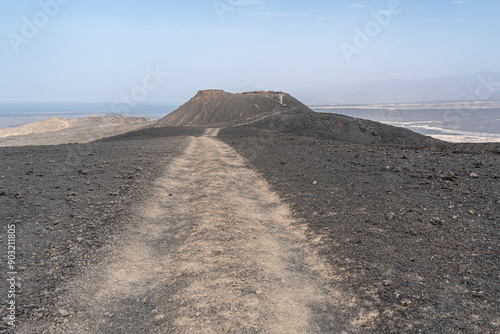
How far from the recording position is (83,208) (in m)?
8.23

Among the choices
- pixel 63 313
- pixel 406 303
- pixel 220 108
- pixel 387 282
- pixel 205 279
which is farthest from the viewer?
pixel 220 108

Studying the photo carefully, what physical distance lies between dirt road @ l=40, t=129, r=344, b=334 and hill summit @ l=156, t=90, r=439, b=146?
27.2 meters

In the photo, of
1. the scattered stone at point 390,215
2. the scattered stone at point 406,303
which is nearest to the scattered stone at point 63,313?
the scattered stone at point 406,303

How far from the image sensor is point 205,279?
5332 mm

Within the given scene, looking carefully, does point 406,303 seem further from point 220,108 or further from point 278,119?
point 220,108

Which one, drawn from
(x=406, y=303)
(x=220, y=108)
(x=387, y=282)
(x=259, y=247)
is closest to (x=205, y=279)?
A: (x=259, y=247)

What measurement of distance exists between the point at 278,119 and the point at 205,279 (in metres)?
42.1

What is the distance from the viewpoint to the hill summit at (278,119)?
4188cm

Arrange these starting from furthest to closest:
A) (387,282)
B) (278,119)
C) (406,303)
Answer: (278,119) → (387,282) → (406,303)

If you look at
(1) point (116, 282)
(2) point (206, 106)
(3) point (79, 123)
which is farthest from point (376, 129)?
(3) point (79, 123)

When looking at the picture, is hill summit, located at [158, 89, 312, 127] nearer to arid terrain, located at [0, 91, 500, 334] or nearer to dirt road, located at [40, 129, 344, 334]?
arid terrain, located at [0, 91, 500, 334]

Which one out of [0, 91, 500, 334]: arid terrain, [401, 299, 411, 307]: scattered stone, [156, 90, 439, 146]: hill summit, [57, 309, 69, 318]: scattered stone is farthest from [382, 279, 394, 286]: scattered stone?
[156, 90, 439, 146]: hill summit

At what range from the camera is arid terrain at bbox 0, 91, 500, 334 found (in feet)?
14.4

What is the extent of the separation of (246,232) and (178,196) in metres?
3.73
